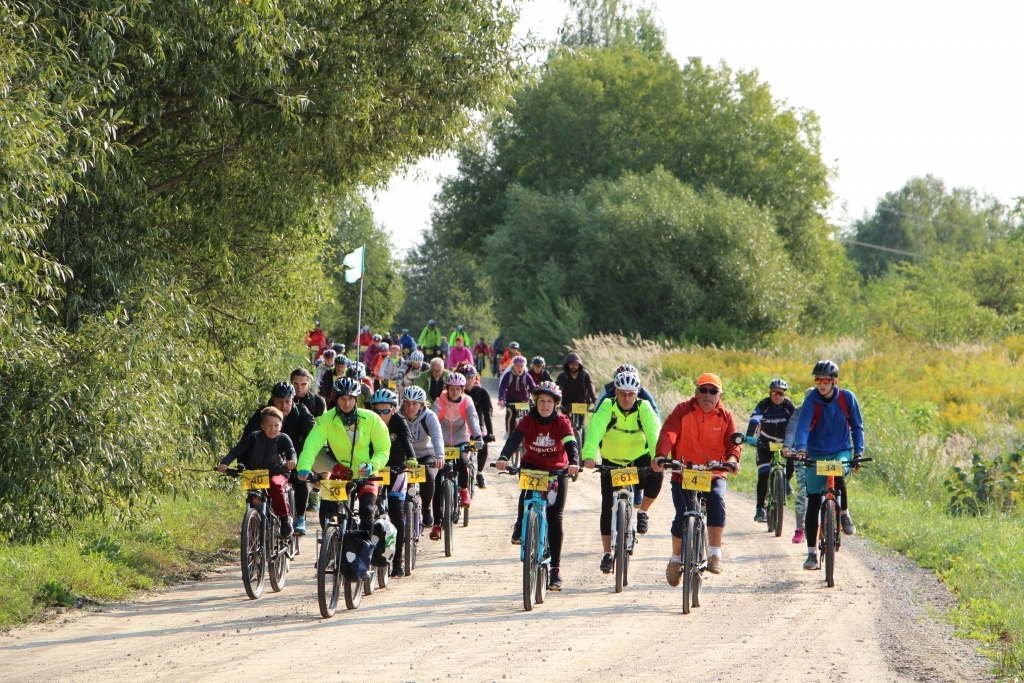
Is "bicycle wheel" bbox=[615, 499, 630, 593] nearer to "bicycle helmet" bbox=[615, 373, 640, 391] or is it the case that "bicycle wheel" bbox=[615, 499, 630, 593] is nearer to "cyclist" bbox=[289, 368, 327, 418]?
"bicycle helmet" bbox=[615, 373, 640, 391]

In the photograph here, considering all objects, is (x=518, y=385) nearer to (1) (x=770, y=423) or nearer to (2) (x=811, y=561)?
(1) (x=770, y=423)

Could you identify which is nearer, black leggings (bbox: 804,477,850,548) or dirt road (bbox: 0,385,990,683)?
dirt road (bbox: 0,385,990,683)

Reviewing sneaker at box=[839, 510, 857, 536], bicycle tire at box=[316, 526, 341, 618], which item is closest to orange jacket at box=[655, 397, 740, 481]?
sneaker at box=[839, 510, 857, 536]

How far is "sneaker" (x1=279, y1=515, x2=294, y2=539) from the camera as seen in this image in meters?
10.6

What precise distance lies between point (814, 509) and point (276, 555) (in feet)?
17.6

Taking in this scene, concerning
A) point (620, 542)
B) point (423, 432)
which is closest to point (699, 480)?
point (620, 542)

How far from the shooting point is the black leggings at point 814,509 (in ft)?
36.3

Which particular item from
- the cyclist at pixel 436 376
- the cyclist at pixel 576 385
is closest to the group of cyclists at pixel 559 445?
the cyclist at pixel 436 376

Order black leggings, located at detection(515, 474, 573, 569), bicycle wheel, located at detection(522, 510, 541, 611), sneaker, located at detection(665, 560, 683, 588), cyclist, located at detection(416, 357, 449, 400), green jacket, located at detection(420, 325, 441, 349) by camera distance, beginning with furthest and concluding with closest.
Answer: green jacket, located at detection(420, 325, 441, 349)
cyclist, located at detection(416, 357, 449, 400)
black leggings, located at detection(515, 474, 573, 569)
sneaker, located at detection(665, 560, 683, 588)
bicycle wheel, located at detection(522, 510, 541, 611)

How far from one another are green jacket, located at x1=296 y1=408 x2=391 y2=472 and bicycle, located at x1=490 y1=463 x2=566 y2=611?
118cm

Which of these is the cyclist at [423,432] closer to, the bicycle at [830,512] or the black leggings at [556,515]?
the black leggings at [556,515]

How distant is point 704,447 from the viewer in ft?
33.1

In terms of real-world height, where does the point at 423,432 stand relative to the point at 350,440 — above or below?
above

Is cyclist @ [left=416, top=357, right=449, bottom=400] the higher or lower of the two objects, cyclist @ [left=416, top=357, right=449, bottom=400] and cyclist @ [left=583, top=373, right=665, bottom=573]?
the higher
